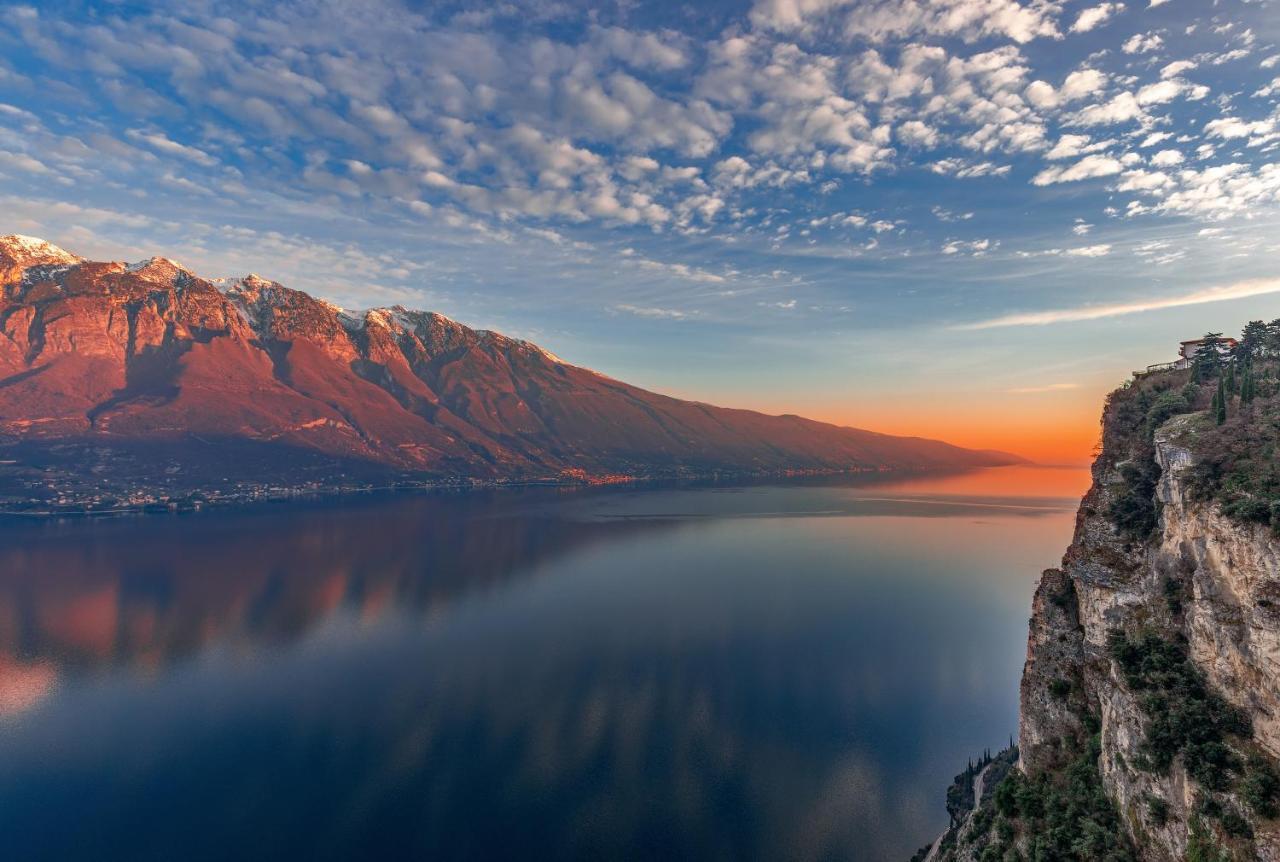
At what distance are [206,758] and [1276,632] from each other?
85218 mm

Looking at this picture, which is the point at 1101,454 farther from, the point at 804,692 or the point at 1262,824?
the point at 804,692

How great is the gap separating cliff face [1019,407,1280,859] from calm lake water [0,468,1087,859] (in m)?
25.3

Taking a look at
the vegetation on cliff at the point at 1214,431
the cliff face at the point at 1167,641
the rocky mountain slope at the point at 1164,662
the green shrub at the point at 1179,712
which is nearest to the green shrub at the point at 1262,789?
the rocky mountain slope at the point at 1164,662

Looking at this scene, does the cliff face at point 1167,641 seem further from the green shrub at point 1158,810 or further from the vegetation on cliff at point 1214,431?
the vegetation on cliff at point 1214,431

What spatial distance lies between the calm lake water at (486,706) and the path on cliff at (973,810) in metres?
3.37

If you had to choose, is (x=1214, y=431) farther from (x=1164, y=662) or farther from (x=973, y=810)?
(x=973, y=810)

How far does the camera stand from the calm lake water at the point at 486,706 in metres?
51.0

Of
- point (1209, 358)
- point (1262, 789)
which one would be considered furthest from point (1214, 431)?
point (1209, 358)

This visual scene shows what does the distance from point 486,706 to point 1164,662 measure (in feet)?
227

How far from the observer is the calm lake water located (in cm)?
5103

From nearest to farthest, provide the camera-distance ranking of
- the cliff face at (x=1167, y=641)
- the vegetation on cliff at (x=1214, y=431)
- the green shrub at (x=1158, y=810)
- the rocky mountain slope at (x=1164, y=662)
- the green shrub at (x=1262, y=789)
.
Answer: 1. the green shrub at (x=1262, y=789)
2. the cliff face at (x=1167, y=641)
3. the rocky mountain slope at (x=1164, y=662)
4. the green shrub at (x=1158, y=810)
5. the vegetation on cliff at (x=1214, y=431)

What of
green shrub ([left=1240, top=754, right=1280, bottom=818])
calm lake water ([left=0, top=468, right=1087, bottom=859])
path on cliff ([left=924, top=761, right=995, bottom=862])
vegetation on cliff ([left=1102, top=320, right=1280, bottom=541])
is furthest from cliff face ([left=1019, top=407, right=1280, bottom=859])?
calm lake water ([left=0, top=468, right=1087, bottom=859])

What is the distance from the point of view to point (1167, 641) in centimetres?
2711

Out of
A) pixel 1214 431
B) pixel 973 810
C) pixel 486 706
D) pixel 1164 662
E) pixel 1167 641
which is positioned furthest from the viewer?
pixel 486 706
